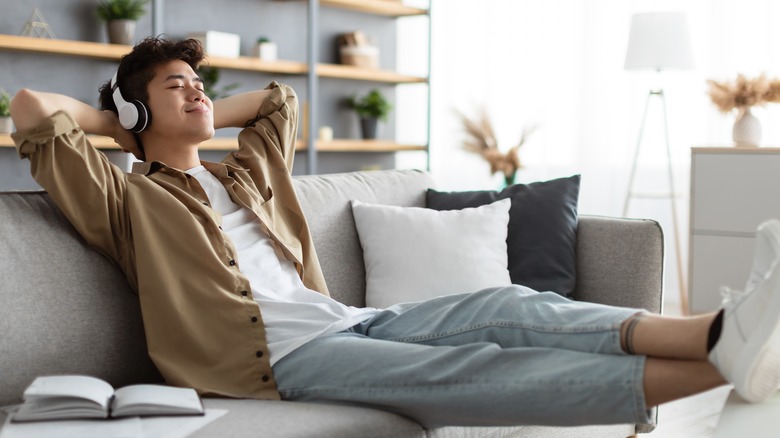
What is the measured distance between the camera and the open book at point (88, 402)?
1638mm

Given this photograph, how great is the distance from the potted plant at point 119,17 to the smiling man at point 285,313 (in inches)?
77.5

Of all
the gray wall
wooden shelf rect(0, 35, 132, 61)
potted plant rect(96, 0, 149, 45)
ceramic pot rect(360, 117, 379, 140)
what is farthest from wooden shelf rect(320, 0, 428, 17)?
wooden shelf rect(0, 35, 132, 61)

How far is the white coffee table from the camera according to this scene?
1.58 m

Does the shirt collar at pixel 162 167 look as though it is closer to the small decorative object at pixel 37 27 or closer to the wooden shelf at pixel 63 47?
the wooden shelf at pixel 63 47

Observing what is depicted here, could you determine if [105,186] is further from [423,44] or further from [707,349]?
[423,44]

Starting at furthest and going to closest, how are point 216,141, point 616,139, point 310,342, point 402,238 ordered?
point 616,139, point 216,141, point 402,238, point 310,342

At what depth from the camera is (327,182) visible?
282 cm

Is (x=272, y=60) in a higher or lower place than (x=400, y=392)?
higher

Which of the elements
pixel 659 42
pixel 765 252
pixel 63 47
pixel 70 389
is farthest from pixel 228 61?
pixel 765 252

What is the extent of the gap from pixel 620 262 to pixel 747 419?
1.12 meters

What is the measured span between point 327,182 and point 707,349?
150 cm

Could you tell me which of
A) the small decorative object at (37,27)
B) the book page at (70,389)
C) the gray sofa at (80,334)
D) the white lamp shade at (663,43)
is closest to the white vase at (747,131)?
the white lamp shade at (663,43)

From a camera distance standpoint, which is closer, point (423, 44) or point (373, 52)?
point (373, 52)

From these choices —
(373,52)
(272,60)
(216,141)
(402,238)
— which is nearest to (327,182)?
(402,238)
